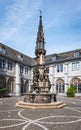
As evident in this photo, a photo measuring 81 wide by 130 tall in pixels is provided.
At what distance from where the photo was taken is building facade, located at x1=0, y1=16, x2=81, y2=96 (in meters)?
34.2

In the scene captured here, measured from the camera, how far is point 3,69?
3353 cm

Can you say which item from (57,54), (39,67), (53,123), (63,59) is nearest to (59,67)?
(63,59)

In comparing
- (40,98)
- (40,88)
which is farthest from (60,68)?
(40,98)

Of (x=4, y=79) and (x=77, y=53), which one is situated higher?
(x=77, y=53)

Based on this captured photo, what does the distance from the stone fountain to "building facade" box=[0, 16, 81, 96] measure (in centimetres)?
1608

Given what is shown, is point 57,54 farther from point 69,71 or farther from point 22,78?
point 22,78

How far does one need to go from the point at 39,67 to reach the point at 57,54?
2508cm

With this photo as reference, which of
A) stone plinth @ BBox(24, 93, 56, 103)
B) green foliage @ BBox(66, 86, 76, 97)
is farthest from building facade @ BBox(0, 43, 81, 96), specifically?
stone plinth @ BBox(24, 93, 56, 103)

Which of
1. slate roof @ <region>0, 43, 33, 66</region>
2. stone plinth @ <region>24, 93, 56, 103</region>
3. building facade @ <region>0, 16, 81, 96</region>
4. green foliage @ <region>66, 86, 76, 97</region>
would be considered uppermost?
slate roof @ <region>0, 43, 33, 66</region>

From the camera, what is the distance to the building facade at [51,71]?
1348 inches

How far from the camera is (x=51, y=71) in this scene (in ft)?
131

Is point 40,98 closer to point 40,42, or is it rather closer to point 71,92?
point 40,42

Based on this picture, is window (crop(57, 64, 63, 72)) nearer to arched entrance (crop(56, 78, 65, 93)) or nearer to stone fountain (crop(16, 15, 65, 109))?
arched entrance (crop(56, 78, 65, 93))

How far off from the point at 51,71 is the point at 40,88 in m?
22.4
